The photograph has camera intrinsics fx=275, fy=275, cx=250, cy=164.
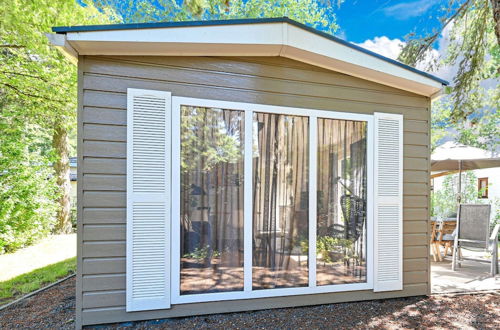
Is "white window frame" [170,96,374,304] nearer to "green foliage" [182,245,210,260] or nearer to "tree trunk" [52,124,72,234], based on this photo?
"green foliage" [182,245,210,260]

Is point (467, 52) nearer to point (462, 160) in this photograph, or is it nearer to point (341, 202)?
point (462, 160)

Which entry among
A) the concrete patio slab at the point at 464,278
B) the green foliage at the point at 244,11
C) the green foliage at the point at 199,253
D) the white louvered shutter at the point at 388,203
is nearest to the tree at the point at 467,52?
the concrete patio slab at the point at 464,278

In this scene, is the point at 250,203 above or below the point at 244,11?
below

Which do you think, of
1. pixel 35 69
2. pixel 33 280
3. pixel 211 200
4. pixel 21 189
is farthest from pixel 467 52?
pixel 21 189

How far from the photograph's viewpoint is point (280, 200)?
2.82 m

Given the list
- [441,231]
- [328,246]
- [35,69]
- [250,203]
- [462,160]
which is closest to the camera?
[250,203]

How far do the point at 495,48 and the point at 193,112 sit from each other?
684 centimetres

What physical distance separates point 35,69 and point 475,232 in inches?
321

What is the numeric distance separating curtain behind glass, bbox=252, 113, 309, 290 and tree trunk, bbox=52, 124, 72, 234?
6868 mm

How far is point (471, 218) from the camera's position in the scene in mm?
4281

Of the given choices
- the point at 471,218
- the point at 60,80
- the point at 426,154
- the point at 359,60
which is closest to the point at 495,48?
the point at 471,218

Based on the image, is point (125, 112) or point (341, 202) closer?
point (125, 112)

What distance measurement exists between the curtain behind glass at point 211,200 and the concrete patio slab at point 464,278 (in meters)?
2.72

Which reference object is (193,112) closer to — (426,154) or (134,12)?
(426,154)
